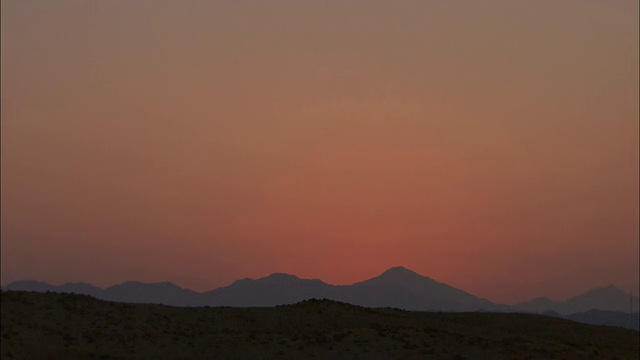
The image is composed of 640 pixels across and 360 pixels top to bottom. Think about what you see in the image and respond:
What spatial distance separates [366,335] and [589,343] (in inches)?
1033

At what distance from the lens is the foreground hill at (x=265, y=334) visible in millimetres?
60406

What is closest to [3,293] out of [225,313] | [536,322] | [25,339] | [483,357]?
[25,339]

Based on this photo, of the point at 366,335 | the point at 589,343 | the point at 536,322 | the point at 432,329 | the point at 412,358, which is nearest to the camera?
the point at 412,358

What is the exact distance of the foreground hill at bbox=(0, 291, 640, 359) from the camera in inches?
2378

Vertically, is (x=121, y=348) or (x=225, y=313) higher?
(x=225, y=313)

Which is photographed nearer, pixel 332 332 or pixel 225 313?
pixel 332 332

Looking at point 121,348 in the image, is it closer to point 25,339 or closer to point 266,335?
point 25,339

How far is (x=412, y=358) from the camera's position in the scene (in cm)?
6372

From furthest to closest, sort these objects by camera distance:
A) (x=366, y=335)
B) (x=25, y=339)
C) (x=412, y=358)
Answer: (x=366, y=335), (x=412, y=358), (x=25, y=339)

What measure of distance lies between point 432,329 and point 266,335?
16002 mm

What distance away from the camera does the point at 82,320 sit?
64750mm

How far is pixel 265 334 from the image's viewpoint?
2670 inches

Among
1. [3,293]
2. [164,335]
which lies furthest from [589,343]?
[3,293]

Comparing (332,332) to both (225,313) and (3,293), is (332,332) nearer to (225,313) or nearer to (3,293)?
(225,313)
